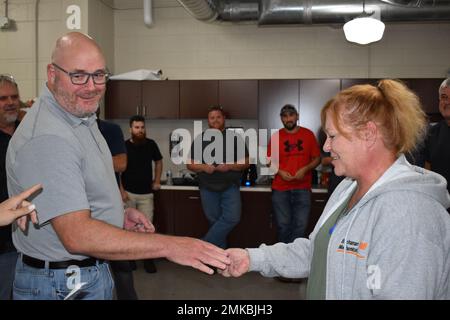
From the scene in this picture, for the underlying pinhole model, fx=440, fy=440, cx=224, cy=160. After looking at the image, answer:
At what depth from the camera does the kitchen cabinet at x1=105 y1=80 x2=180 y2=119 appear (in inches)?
227

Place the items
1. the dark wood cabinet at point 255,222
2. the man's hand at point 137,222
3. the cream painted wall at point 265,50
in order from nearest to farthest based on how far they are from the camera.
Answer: the man's hand at point 137,222 → the dark wood cabinet at point 255,222 → the cream painted wall at point 265,50

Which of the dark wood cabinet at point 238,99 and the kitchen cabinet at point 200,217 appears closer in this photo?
the kitchen cabinet at point 200,217

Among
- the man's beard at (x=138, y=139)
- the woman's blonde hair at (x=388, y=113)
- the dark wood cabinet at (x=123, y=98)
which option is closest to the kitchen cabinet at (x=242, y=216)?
the man's beard at (x=138, y=139)

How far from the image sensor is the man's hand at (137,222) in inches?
80.7

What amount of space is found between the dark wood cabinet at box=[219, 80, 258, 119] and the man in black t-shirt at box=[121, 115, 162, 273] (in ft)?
3.85

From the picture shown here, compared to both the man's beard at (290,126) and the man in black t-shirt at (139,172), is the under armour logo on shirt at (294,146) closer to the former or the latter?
the man's beard at (290,126)

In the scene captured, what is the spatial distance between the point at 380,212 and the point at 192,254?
2.14 ft

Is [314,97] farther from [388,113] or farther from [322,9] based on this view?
[388,113]

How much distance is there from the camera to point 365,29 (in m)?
3.89

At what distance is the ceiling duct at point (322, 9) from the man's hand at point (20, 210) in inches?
137

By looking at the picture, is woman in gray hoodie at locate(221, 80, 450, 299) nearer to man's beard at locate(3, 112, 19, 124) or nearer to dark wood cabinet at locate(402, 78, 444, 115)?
man's beard at locate(3, 112, 19, 124)

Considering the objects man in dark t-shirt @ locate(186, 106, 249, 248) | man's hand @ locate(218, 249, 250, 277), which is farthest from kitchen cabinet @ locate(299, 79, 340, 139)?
man's hand @ locate(218, 249, 250, 277)
